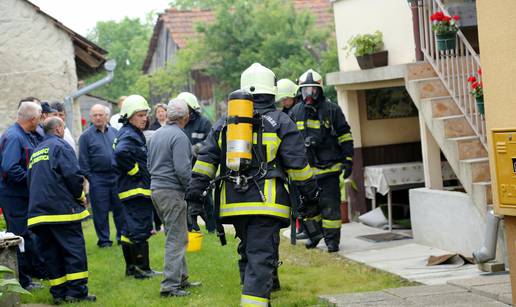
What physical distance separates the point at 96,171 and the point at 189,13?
96.0 feet

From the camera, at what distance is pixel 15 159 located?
9430 millimetres

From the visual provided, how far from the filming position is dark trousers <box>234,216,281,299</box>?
6930 mm

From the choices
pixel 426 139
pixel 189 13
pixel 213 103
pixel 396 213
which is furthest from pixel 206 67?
pixel 426 139

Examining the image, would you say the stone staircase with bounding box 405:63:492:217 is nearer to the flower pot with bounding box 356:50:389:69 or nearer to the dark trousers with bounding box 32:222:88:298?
the flower pot with bounding box 356:50:389:69

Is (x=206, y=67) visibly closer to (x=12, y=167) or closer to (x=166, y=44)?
(x=166, y=44)

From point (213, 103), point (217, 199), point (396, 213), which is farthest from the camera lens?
point (213, 103)

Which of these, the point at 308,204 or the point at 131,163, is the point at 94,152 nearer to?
the point at 131,163

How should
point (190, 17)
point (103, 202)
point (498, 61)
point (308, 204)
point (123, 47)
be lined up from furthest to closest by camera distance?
point (123, 47), point (190, 17), point (103, 202), point (308, 204), point (498, 61)

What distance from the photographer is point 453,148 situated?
10250 millimetres

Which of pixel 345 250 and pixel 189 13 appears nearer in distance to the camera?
pixel 345 250

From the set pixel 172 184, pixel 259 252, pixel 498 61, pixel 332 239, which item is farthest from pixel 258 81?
pixel 332 239

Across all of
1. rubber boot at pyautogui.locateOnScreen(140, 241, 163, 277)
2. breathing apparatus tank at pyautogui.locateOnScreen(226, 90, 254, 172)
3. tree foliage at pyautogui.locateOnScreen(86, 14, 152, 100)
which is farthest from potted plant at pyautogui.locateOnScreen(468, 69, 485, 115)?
tree foliage at pyautogui.locateOnScreen(86, 14, 152, 100)

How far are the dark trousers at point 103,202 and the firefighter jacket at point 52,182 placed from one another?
13.1 feet

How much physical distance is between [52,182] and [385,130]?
272 inches
